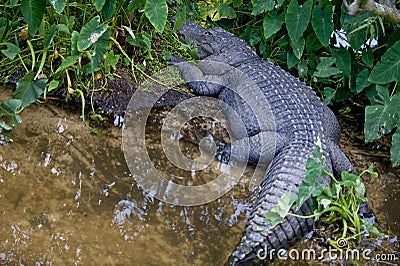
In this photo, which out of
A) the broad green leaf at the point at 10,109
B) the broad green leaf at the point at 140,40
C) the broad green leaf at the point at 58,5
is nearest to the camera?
the broad green leaf at the point at 10,109

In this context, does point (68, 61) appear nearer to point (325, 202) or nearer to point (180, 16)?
point (180, 16)

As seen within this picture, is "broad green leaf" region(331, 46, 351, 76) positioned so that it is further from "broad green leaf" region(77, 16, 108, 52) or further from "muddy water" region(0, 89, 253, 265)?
"broad green leaf" region(77, 16, 108, 52)

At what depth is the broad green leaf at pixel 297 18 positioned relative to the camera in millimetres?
4234

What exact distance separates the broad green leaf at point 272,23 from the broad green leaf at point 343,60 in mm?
508

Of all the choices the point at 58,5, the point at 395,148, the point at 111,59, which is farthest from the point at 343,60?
the point at 58,5

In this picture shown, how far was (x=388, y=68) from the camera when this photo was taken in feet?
12.6

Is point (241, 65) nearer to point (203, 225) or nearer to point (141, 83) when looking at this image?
point (141, 83)

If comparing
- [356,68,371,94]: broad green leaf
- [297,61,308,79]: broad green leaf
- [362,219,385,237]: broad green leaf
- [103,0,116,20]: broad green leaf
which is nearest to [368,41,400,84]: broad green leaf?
[356,68,371,94]: broad green leaf

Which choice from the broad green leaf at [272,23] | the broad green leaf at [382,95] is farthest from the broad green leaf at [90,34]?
the broad green leaf at [382,95]

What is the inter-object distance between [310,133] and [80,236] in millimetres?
1796

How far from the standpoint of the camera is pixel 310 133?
3.90 meters

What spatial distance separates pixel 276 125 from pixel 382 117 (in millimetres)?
773

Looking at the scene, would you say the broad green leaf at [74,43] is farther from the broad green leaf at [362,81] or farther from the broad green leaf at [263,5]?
the broad green leaf at [362,81]

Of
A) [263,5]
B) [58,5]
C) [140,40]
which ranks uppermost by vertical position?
[58,5]
